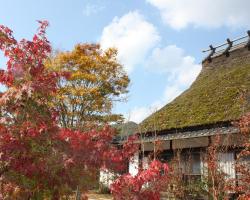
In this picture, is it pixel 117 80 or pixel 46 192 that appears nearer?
pixel 46 192

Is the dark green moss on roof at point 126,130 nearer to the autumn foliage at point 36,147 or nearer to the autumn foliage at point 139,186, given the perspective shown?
the autumn foliage at point 139,186

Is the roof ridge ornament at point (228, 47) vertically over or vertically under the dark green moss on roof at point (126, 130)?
over

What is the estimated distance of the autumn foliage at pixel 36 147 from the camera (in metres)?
4.55

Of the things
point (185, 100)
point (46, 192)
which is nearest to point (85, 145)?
point (46, 192)

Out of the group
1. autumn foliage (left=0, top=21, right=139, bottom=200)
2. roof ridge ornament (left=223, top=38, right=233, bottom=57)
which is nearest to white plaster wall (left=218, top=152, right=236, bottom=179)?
autumn foliage (left=0, top=21, right=139, bottom=200)

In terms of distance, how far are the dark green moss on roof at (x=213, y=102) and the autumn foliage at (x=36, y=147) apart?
9203mm

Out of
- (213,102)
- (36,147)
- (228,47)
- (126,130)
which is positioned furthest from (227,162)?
(126,130)

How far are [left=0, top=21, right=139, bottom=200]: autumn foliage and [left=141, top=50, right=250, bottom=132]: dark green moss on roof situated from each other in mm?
9203

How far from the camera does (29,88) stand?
4.52 m

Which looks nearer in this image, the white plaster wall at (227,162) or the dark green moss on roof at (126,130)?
the white plaster wall at (227,162)

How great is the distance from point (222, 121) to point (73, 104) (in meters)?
12.1

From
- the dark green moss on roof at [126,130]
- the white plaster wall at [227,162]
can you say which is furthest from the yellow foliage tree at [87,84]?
the white plaster wall at [227,162]

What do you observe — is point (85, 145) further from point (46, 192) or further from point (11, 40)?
point (11, 40)

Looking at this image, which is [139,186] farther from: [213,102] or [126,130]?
[126,130]
